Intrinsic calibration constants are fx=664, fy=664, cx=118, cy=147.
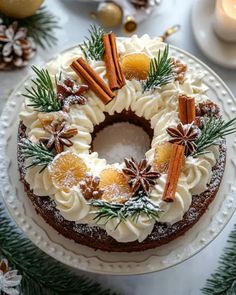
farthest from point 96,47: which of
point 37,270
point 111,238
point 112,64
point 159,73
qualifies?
point 37,270

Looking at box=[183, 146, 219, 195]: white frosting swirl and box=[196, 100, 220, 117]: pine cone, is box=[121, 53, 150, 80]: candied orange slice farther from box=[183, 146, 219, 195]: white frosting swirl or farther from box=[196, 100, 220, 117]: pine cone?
box=[183, 146, 219, 195]: white frosting swirl

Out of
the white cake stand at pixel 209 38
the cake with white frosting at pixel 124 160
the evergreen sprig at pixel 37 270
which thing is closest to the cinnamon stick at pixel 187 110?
the cake with white frosting at pixel 124 160

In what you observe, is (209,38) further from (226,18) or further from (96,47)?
(96,47)

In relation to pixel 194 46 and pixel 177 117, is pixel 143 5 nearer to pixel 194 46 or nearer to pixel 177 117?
pixel 194 46

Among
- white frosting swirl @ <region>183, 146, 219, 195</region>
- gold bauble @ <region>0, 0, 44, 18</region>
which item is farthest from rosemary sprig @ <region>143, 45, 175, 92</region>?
gold bauble @ <region>0, 0, 44, 18</region>

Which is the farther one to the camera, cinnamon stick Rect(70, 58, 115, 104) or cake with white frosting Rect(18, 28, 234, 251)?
cinnamon stick Rect(70, 58, 115, 104)
